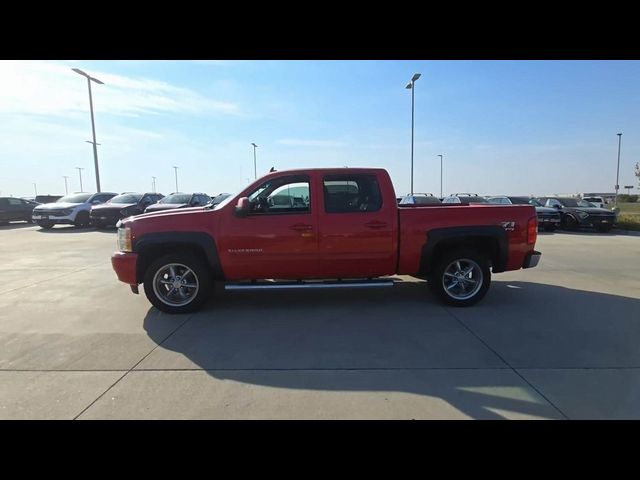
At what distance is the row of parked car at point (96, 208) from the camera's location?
1788 centimetres

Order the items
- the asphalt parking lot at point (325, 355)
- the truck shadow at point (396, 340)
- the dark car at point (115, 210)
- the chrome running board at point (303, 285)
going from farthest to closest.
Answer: the dark car at point (115, 210) < the chrome running board at point (303, 285) < the truck shadow at point (396, 340) < the asphalt parking lot at point (325, 355)

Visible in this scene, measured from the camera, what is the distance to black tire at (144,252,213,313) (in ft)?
17.3

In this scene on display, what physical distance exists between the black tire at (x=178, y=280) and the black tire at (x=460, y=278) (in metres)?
3.25

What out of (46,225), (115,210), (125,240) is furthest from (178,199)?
(125,240)

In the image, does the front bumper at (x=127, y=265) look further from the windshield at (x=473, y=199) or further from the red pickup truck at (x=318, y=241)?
the windshield at (x=473, y=199)

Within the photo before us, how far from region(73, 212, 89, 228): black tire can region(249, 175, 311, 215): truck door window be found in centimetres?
1713

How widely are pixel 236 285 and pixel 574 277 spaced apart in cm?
665

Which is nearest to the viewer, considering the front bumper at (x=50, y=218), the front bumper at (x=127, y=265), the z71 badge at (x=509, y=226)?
the front bumper at (x=127, y=265)

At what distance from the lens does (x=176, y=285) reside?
5.38 metres

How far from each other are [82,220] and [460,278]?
757 inches

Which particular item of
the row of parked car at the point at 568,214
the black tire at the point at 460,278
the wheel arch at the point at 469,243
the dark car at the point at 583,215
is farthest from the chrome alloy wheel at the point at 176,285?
the dark car at the point at 583,215

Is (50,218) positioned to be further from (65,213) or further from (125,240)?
(125,240)
